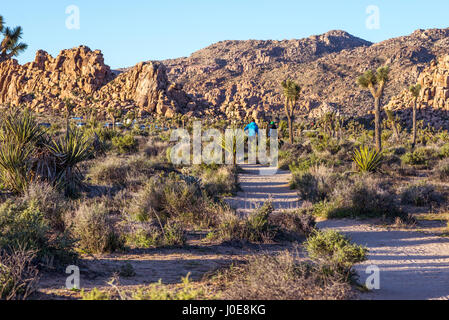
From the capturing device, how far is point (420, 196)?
1102 cm

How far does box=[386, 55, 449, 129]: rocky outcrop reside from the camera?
64062 millimetres

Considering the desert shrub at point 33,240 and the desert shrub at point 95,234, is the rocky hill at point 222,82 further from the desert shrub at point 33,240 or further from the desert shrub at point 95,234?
the desert shrub at point 33,240

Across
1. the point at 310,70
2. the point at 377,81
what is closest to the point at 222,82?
the point at 310,70

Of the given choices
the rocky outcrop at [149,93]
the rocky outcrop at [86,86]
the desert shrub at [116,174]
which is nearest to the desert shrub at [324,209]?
the desert shrub at [116,174]

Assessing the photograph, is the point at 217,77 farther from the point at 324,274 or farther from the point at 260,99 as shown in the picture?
the point at 324,274

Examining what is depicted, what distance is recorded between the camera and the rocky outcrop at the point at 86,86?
76562 millimetres

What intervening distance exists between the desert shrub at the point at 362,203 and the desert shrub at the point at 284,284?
5446mm

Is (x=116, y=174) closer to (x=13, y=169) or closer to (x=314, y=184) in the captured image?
(x=13, y=169)

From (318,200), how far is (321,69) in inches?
3147

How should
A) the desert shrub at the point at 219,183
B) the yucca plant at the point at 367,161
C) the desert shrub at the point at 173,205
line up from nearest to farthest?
the desert shrub at the point at 173,205
the desert shrub at the point at 219,183
the yucca plant at the point at 367,161

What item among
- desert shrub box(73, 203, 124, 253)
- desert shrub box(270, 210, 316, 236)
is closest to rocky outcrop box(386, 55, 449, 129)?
desert shrub box(270, 210, 316, 236)

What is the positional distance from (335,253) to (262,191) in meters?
8.79

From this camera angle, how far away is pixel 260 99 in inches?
3556
